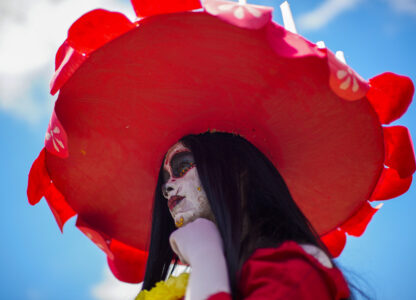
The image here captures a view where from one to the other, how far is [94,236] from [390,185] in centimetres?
166

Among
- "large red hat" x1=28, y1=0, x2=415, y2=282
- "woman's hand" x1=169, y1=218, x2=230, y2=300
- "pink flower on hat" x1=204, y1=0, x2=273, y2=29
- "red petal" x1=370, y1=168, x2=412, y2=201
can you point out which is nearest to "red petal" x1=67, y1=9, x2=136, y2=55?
"large red hat" x1=28, y1=0, x2=415, y2=282

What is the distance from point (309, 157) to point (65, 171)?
1.34 metres

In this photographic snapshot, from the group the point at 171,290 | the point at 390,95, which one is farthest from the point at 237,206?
the point at 390,95

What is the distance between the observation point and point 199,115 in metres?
2.47

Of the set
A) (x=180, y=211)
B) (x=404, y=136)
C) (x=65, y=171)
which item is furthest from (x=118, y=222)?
(x=404, y=136)

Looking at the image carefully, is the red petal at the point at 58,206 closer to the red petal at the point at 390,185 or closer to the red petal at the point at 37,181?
the red petal at the point at 37,181

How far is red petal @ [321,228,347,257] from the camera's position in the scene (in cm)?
281

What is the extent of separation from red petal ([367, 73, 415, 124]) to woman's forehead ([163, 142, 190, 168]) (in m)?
0.97

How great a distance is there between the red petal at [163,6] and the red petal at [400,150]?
3.92 feet

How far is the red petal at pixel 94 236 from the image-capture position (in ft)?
8.30

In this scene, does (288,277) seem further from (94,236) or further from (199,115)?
(94,236)

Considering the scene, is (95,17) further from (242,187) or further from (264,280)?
(264,280)

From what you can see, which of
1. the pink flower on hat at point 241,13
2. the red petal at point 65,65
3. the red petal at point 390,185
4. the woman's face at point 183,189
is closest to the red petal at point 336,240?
the red petal at point 390,185

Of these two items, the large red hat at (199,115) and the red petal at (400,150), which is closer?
the large red hat at (199,115)
